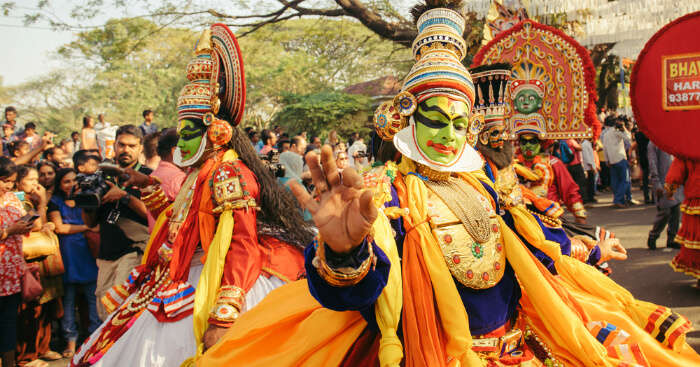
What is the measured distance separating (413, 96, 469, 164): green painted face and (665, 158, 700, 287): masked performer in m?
4.90

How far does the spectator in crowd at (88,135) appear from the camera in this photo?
9547 mm

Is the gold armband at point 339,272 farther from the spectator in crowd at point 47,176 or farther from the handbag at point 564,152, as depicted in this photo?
the handbag at point 564,152

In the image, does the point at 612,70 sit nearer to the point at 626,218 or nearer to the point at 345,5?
the point at 626,218

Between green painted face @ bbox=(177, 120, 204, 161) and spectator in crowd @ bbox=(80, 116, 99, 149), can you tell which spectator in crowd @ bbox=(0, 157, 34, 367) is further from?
spectator in crowd @ bbox=(80, 116, 99, 149)

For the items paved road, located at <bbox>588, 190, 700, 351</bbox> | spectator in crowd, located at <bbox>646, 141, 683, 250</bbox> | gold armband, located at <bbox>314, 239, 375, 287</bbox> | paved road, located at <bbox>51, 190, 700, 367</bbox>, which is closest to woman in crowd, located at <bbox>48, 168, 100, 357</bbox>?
paved road, located at <bbox>51, 190, 700, 367</bbox>

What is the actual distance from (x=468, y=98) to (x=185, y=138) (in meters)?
2.09

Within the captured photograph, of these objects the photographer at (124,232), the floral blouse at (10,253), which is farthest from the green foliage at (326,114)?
the floral blouse at (10,253)

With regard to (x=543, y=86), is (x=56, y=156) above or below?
below

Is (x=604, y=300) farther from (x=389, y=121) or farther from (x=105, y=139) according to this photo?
(x=105, y=139)

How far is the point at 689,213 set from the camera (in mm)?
5742

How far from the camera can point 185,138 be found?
3.38 meters

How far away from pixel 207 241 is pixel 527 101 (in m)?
3.81

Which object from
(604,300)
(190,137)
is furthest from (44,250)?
(604,300)

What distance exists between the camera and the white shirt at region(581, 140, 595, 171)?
12688 millimetres
